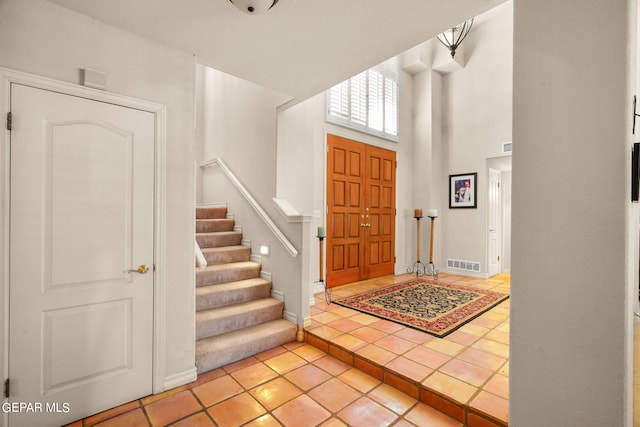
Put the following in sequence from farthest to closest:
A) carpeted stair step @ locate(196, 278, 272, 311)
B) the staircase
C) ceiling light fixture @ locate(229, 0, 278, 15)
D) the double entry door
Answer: the double entry door
carpeted stair step @ locate(196, 278, 272, 311)
the staircase
ceiling light fixture @ locate(229, 0, 278, 15)

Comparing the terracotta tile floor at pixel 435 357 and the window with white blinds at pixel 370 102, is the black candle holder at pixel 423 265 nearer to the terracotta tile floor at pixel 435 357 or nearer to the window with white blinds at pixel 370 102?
the window with white blinds at pixel 370 102

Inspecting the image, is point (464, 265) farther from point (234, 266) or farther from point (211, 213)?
point (211, 213)

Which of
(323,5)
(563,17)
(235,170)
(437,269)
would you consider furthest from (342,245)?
(563,17)

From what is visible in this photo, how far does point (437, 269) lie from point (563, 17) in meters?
5.17

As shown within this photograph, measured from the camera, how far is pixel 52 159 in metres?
1.77

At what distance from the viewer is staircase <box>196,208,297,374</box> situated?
2.57 metres

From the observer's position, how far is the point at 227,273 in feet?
10.7

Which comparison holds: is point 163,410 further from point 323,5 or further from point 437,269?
point 437,269

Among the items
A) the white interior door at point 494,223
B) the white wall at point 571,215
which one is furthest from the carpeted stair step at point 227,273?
the white interior door at point 494,223

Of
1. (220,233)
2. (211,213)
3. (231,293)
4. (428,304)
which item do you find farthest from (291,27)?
(428,304)

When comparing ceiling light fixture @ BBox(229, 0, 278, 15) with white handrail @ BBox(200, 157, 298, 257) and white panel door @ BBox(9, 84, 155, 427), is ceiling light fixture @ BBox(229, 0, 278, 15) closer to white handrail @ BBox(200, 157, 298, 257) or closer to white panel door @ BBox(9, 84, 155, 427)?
white panel door @ BBox(9, 84, 155, 427)

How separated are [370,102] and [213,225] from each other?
3370mm

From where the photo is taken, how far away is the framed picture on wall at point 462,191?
18.1 feet

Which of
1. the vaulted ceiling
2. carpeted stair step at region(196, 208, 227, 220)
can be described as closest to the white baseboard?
carpeted stair step at region(196, 208, 227, 220)
